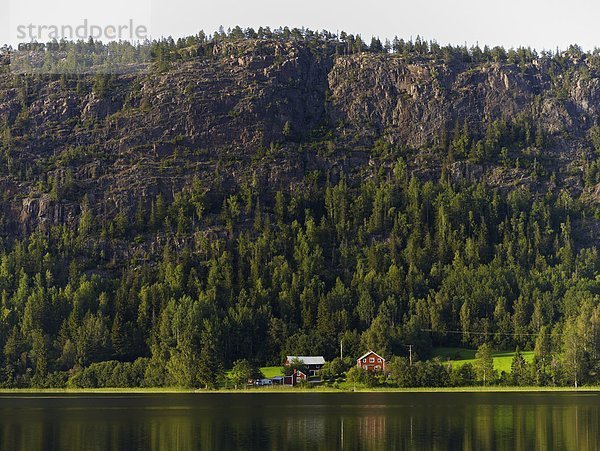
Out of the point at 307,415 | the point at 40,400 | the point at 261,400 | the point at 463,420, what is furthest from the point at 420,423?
the point at 40,400

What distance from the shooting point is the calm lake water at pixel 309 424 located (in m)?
96.8

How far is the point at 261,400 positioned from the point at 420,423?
6163cm

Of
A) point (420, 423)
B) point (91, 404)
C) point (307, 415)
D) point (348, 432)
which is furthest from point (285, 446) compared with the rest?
point (91, 404)

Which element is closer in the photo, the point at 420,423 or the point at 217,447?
the point at 217,447

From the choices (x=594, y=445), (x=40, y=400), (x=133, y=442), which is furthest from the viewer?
(x=40, y=400)

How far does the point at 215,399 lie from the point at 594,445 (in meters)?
92.9

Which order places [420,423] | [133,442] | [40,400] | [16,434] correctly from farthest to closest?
[40,400] < [420,423] < [16,434] < [133,442]

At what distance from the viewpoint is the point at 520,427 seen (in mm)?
110750

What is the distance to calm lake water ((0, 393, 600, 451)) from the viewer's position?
9675 centimetres

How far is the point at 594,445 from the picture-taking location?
A: 306 ft

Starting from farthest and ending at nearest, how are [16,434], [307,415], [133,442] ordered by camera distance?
[307,415] → [16,434] → [133,442]

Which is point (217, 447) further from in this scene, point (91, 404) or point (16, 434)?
point (91, 404)

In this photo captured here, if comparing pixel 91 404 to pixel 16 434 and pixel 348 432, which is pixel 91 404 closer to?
pixel 16 434

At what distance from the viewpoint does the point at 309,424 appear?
118 metres
